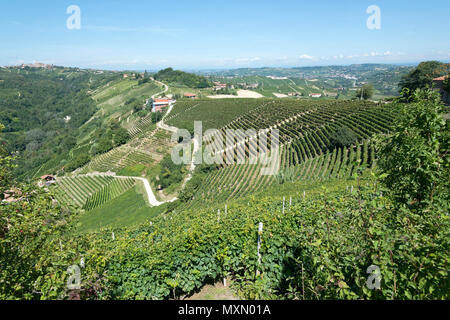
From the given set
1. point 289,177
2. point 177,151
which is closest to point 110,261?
point 289,177

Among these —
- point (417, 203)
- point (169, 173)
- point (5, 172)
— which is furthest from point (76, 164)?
point (417, 203)

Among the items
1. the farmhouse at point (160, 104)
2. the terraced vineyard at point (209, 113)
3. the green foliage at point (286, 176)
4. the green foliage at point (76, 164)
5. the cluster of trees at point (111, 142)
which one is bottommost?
the green foliage at point (76, 164)

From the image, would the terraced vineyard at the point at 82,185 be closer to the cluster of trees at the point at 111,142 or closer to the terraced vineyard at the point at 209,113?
the cluster of trees at the point at 111,142

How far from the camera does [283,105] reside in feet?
188

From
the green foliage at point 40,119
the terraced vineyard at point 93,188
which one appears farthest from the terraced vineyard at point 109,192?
the green foliage at point 40,119

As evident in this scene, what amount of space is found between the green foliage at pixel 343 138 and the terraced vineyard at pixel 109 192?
36.4 metres

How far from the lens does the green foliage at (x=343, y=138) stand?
2981 centimetres

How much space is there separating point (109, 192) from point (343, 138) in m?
41.6

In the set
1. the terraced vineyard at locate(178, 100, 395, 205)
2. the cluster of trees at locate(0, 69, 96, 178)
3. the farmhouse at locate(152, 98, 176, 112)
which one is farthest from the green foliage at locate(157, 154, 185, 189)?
the cluster of trees at locate(0, 69, 96, 178)

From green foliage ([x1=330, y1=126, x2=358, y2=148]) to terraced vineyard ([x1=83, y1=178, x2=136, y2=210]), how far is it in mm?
36382

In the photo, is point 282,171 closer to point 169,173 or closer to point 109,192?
point 169,173

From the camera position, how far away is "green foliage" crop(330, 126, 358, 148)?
2981 centimetres

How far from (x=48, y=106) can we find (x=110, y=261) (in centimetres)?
20335
